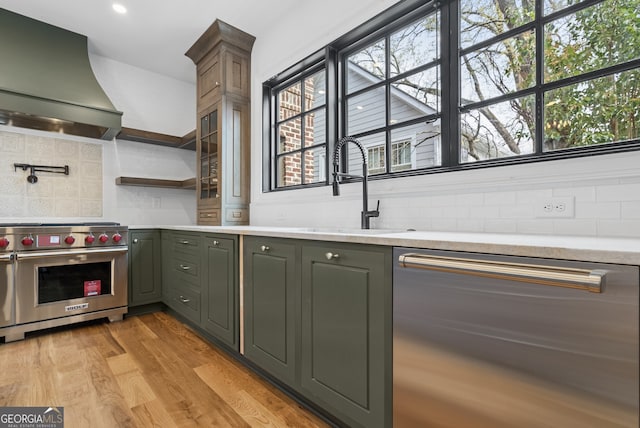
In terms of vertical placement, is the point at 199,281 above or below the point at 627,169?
A: below

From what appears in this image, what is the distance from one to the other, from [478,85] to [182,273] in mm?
2642

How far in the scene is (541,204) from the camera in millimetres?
1342

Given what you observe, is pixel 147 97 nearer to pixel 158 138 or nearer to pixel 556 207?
pixel 158 138

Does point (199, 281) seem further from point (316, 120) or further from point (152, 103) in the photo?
point (152, 103)

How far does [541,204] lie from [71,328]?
3632 millimetres

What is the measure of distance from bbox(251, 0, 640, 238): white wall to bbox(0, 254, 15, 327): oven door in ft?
6.61

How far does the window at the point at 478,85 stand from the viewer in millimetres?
1316

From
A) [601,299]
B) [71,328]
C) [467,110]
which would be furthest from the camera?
[71,328]

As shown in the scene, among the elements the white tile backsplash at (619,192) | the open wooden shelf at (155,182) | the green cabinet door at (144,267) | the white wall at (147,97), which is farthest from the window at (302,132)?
the white tile backsplash at (619,192)

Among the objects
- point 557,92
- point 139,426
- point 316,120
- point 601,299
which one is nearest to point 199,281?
point 139,426

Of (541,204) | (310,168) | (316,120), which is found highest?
(316,120)

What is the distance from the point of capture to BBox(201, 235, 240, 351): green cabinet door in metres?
2.00

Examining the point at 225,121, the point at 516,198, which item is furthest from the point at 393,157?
the point at 225,121

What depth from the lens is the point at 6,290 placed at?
240 cm
